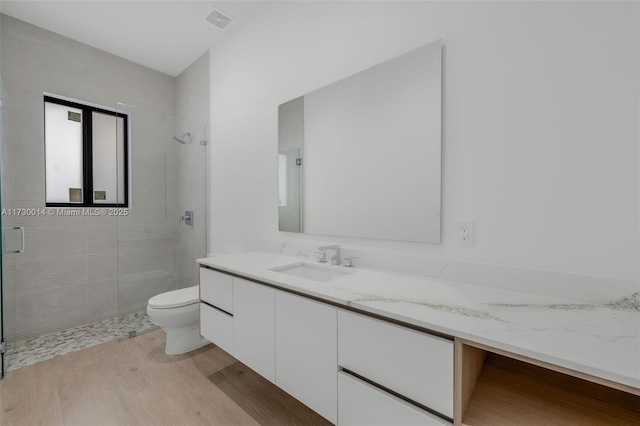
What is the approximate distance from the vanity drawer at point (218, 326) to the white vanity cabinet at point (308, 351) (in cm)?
46

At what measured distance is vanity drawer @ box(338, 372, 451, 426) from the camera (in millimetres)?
877

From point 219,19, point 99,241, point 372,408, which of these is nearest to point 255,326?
point 372,408

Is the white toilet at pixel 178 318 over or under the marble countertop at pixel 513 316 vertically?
under

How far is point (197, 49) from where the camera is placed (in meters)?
2.85

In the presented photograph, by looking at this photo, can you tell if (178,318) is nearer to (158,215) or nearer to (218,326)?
(218,326)

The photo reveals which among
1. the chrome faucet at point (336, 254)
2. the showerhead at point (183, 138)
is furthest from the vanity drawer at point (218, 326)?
the showerhead at point (183, 138)

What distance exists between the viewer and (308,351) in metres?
1.20

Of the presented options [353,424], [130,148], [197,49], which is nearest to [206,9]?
[197,49]

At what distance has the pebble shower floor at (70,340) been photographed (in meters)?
2.16

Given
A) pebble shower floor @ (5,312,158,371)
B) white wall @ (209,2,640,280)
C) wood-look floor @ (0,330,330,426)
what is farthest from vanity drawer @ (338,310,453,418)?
pebble shower floor @ (5,312,158,371)

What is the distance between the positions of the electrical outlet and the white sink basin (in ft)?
1.96

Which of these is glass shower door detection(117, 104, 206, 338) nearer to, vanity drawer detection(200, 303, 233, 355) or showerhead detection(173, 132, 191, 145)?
showerhead detection(173, 132, 191, 145)

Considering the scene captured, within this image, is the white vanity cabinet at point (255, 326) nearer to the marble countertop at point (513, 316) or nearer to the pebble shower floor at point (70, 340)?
the marble countertop at point (513, 316)

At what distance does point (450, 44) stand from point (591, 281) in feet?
3.75
